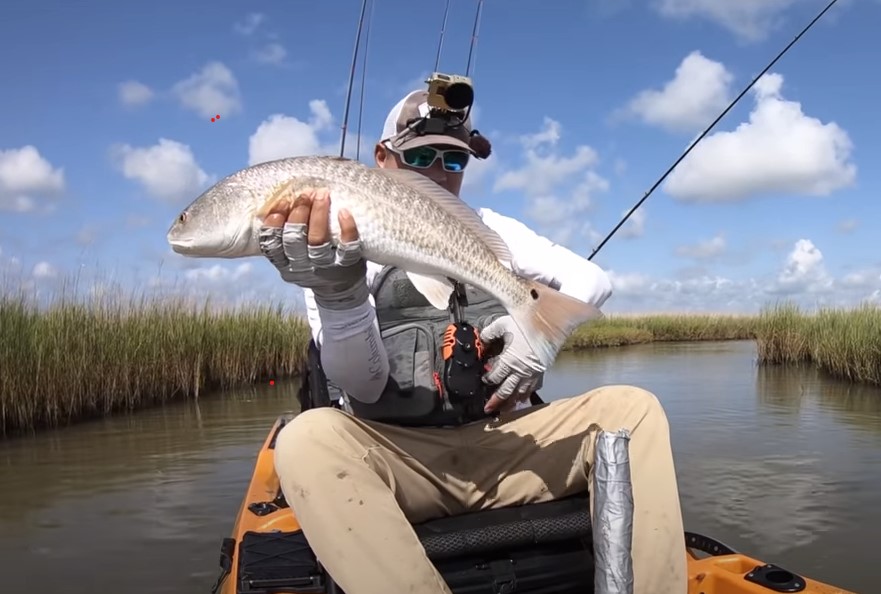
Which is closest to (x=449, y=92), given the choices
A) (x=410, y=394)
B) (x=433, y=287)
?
(x=433, y=287)

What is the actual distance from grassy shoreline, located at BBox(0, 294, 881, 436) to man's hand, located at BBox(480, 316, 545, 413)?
7313mm

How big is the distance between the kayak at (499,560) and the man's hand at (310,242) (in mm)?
903

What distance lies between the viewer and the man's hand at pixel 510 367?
246 cm

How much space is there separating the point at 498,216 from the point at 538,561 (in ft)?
5.07

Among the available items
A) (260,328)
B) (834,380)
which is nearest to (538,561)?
(260,328)

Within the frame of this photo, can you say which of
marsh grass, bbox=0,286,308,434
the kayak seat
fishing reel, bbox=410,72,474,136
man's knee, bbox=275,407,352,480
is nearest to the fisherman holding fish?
man's knee, bbox=275,407,352,480

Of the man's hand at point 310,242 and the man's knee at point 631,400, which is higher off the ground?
the man's hand at point 310,242

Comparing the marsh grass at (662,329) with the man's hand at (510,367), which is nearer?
the man's hand at (510,367)

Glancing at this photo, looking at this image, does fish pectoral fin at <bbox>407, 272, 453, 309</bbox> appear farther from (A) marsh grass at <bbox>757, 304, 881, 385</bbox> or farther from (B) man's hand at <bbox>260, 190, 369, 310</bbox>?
(A) marsh grass at <bbox>757, 304, 881, 385</bbox>

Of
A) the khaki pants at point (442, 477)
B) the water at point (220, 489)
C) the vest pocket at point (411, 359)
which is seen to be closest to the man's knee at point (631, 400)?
the khaki pants at point (442, 477)

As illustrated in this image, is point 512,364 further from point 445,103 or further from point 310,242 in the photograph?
point 445,103

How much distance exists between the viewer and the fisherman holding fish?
2035 millimetres

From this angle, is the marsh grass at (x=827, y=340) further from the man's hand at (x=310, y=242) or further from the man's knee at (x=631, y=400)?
the man's hand at (x=310, y=242)

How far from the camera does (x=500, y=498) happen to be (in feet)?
8.16
